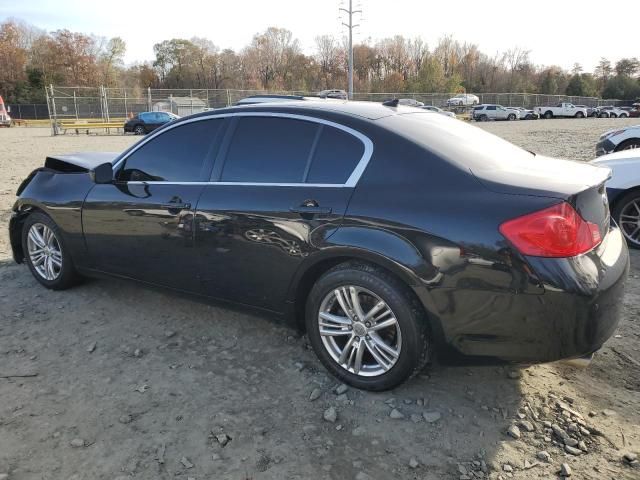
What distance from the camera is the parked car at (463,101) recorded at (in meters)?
59.9

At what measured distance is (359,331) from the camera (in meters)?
3.06

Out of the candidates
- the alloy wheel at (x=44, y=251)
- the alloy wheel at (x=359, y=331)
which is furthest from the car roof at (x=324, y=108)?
the alloy wheel at (x=44, y=251)

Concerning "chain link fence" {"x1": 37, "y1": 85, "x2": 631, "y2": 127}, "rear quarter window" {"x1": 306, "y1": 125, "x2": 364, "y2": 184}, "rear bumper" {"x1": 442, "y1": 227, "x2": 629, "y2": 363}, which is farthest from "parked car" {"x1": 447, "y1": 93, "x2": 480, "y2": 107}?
"rear bumper" {"x1": 442, "y1": 227, "x2": 629, "y2": 363}

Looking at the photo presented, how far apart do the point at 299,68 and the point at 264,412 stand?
9638 centimetres

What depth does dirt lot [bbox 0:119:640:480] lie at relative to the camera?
2.54m

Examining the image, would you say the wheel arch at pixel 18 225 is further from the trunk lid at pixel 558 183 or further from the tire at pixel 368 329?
the trunk lid at pixel 558 183

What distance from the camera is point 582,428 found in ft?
9.09

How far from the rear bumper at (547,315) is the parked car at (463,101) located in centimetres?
6004

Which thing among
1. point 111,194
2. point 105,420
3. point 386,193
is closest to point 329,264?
point 386,193

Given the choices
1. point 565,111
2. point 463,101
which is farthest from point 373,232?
point 463,101

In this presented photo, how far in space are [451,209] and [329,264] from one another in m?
0.81

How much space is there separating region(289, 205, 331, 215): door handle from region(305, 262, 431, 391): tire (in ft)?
1.08

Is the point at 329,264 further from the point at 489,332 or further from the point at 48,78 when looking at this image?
the point at 48,78

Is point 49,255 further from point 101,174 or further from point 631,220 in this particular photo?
point 631,220
